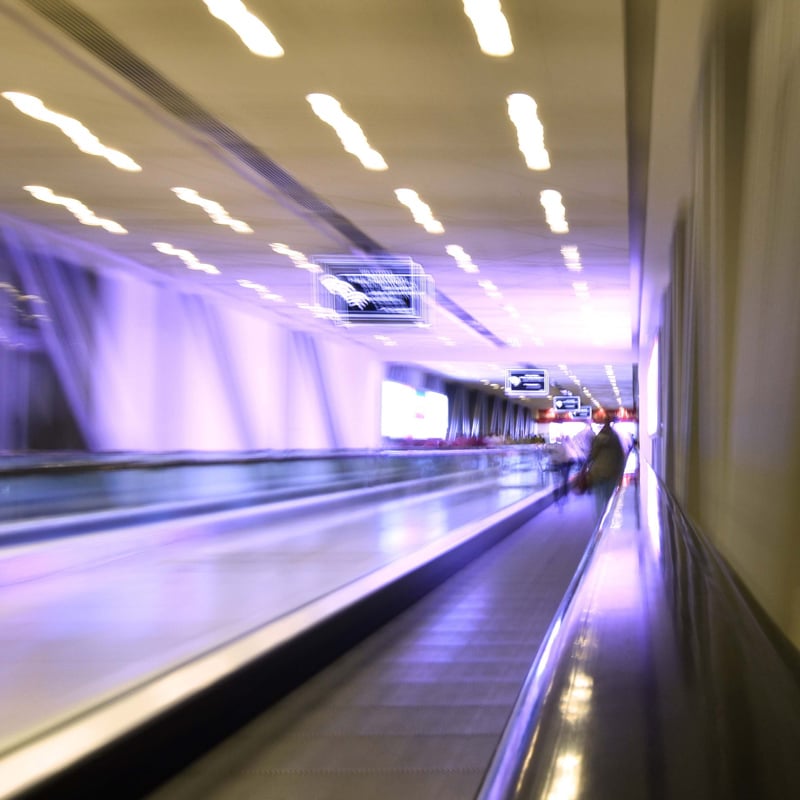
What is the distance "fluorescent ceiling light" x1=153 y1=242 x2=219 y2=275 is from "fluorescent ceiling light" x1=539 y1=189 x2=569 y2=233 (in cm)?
627

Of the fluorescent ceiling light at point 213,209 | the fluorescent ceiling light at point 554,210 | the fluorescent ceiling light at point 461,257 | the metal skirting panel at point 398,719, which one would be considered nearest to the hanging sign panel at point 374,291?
the fluorescent ceiling light at point 461,257

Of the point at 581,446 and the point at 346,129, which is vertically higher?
the point at 346,129

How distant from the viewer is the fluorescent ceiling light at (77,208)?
12.4 meters

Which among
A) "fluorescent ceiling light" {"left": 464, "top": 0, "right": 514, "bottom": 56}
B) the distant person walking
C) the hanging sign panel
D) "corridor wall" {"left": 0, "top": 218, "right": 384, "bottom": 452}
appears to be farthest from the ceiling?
the distant person walking

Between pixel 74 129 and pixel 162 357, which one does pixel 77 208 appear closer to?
pixel 74 129

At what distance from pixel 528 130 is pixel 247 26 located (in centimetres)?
322

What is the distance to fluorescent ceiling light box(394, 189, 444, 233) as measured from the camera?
11992mm

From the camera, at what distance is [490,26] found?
7152 millimetres

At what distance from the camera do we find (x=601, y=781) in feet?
4.82

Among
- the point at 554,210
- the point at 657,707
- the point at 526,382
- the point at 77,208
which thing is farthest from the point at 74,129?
the point at 526,382

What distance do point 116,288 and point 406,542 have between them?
32.7ft

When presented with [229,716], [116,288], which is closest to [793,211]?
[229,716]

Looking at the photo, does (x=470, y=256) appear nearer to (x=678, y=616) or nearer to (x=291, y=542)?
(x=291, y=542)

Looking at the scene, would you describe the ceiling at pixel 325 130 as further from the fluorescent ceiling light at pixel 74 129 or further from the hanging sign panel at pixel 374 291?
the hanging sign panel at pixel 374 291
